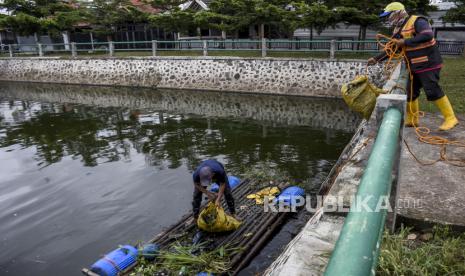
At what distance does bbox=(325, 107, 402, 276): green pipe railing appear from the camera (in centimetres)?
99

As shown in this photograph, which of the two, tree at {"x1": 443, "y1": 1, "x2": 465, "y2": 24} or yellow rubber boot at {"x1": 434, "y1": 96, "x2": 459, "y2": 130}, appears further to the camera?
tree at {"x1": 443, "y1": 1, "x2": 465, "y2": 24}

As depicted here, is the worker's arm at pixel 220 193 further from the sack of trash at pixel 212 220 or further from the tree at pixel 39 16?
the tree at pixel 39 16

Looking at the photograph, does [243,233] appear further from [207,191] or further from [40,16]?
[40,16]

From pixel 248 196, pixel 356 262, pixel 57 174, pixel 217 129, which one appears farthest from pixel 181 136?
pixel 356 262

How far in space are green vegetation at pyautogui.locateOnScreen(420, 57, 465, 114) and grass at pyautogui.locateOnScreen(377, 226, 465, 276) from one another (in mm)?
5292

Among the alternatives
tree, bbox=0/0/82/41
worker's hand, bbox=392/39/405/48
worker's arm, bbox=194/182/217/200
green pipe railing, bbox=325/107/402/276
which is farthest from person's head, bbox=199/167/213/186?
tree, bbox=0/0/82/41

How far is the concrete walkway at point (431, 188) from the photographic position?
3044mm

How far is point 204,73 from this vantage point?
19438 millimetres

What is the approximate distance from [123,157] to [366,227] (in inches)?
378

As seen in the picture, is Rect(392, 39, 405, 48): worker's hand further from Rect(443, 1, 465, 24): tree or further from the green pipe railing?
Rect(443, 1, 465, 24): tree

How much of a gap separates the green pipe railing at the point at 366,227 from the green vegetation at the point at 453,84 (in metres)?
6.68

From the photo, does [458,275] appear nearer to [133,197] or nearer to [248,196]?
[248,196]

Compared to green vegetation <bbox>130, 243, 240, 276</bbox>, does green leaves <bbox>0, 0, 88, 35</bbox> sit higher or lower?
higher

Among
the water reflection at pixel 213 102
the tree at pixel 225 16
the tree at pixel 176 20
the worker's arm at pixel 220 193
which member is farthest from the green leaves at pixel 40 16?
the worker's arm at pixel 220 193
